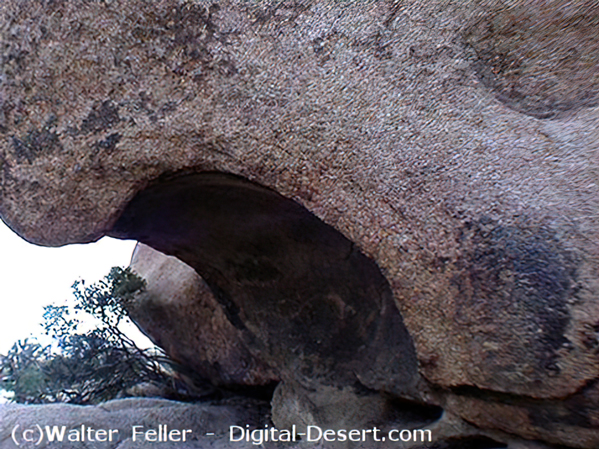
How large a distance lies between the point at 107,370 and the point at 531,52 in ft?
8.93

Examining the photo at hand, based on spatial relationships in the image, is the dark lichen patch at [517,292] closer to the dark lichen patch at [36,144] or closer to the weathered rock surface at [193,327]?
the dark lichen patch at [36,144]

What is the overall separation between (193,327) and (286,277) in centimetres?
100

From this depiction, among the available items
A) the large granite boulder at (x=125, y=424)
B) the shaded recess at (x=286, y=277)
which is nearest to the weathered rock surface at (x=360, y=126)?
the shaded recess at (x=286, y=277)

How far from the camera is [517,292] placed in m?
1.56

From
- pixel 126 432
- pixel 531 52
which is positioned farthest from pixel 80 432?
pixel 531 52

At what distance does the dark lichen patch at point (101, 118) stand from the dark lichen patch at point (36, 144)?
0.09m

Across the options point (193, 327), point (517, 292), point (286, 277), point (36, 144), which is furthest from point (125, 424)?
point (517, 292)

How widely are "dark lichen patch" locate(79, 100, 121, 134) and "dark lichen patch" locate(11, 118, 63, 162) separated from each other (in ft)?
0.30

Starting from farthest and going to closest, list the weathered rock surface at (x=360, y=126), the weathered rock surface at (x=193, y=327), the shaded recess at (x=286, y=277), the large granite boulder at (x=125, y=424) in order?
1. the weathered rock surface at (x=193, y=327)
2. the large granite boulder at (x=125, y=424)
3. the shaded recess at (x=286, y=277)
4. the weathered rock surface at (x=360, y=126)

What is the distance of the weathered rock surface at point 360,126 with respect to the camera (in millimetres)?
1627

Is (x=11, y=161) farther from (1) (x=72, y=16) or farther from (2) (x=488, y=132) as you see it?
(2) (x=488, y=132)

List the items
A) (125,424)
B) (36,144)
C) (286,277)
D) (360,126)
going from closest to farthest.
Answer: (360,126)
(36,144)
(286,277)
(125,424)

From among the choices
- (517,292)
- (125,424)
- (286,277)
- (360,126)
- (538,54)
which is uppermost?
(538,54)

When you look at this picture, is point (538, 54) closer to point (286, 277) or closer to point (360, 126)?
point (360, 126)
